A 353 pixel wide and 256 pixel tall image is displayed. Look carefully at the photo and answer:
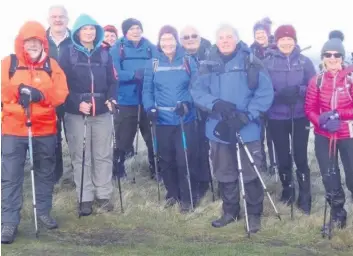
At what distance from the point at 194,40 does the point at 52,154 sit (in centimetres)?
356

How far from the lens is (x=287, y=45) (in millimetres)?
8234

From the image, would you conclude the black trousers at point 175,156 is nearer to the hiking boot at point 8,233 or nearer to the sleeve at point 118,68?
the sleeve at point 118,68

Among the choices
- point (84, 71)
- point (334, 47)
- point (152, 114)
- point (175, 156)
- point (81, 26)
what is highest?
point (81, 26)

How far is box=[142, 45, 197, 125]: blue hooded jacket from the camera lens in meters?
8.38

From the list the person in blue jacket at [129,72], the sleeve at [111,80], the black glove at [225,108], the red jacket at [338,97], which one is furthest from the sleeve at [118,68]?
the red jacket at [338,97]

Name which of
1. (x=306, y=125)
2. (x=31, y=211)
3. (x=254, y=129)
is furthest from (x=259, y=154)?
(x=31, y=211)

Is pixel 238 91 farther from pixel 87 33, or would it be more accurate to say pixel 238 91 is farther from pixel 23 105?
pixel 23 105

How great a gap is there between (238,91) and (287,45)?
1343 mm

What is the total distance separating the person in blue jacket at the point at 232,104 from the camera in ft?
24.5

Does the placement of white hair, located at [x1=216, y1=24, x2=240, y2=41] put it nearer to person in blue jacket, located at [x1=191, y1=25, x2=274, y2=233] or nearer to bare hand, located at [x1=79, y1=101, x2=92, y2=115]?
person in blue jacket, located at [x1=191, y1=25, x2=274, y2=233]

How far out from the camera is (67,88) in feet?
24.6

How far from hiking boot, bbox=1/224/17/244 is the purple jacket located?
4.32 meters

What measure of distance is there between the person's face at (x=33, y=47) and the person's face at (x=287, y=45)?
3.71 m

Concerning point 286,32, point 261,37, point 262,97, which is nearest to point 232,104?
point 262,97
